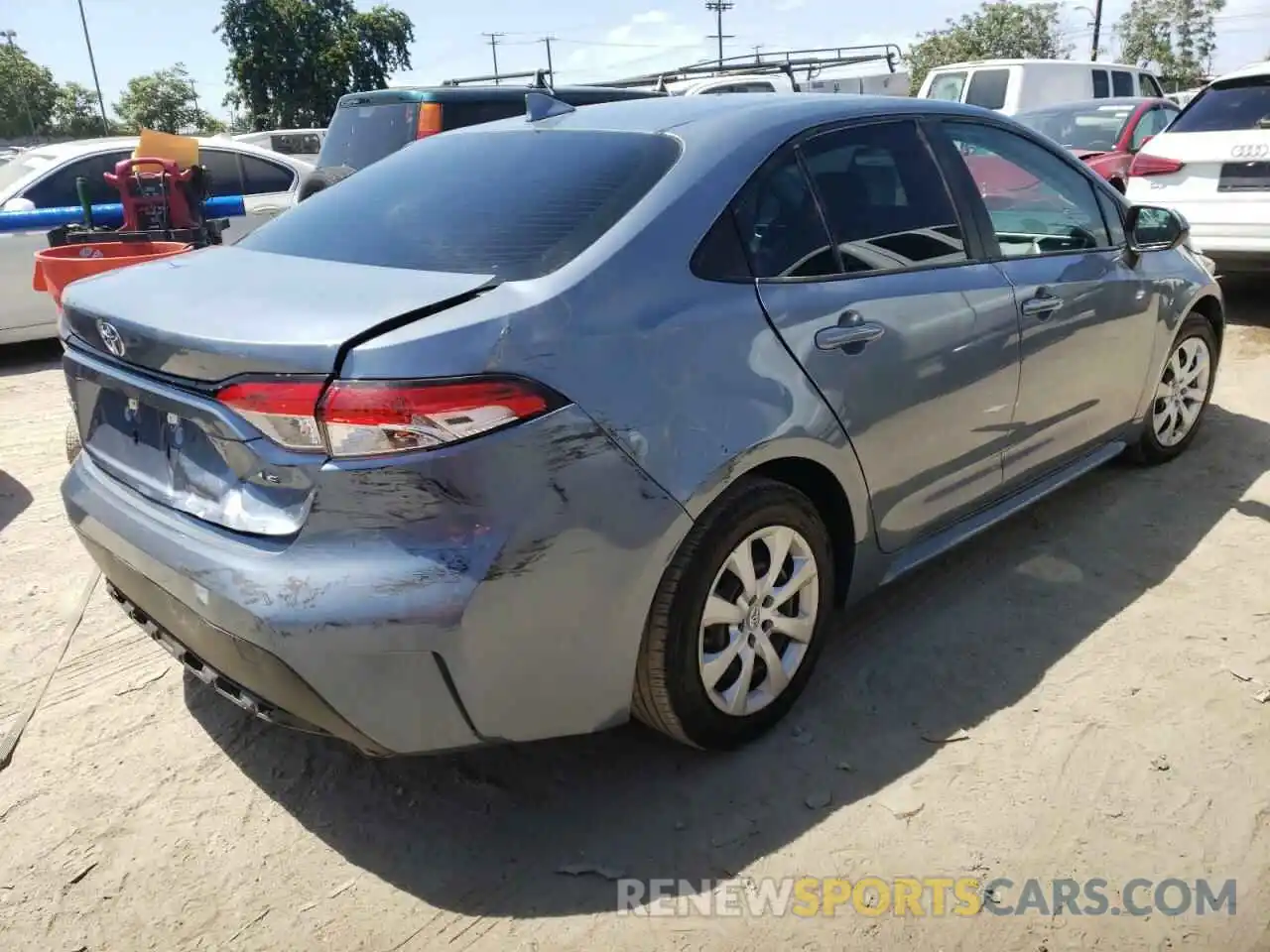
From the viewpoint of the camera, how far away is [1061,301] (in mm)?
3441

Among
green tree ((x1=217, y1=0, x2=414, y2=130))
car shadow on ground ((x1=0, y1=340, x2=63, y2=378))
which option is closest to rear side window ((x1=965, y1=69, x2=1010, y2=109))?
car shadow on ground ((x1=0, y1=340, x2=63, y2=378))

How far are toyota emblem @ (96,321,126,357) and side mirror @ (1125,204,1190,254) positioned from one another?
3532mm

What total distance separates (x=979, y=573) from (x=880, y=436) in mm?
1120

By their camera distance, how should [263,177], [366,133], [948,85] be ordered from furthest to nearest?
1. [948,85]
2. [263,177]
3. [366,133]

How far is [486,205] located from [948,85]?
12957 mm

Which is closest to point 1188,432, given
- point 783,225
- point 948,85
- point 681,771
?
point 783,225

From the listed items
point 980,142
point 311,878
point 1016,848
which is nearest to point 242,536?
point 311,878

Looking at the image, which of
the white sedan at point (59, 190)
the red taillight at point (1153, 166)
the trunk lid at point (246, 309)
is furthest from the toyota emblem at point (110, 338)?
the red taillight at point (1153, 166)

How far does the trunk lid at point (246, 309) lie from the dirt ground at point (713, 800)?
113cm

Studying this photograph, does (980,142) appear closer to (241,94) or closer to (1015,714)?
(1015,714)

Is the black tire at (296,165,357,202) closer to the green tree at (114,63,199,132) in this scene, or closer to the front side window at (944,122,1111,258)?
the front side window at (944,122,1111,258)

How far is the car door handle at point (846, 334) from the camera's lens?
103 inches

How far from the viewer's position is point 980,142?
3.42 meters

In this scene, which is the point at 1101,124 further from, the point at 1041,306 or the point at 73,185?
the point at 73,185
